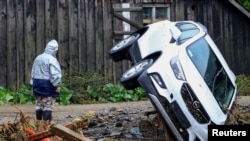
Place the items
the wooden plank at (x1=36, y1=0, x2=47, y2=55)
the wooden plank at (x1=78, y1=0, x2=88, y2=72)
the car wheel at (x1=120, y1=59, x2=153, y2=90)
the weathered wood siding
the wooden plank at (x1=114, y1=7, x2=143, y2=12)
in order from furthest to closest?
the weathered wood siding → the wooden plank at (x1=114, y1=7, x2=143, y2=12) → the wooden plank at (x1=78, y1=0, x2=88, y2=72) → the wooden plank at (x1=36, y1=0, x2=47, y2=55) → the car wheel at (x1=120, y1=59, x2=153, y2=90)

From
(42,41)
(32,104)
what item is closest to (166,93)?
(32,104)

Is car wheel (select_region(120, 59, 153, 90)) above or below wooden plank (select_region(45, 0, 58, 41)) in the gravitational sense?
below

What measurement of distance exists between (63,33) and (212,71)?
959cm

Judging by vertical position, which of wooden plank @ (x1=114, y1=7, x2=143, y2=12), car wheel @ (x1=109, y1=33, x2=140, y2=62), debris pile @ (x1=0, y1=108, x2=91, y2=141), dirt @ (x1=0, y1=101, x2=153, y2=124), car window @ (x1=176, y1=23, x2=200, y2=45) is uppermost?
wooden plank @ (x1=114, y1=7, x2=143, y2=12)

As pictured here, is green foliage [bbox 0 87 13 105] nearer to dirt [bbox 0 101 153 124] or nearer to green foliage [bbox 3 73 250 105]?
green foliage [bbox 3 73 250 105]

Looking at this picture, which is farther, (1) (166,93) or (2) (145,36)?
(2) (145,36)

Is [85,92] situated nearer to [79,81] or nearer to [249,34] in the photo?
[79,81]

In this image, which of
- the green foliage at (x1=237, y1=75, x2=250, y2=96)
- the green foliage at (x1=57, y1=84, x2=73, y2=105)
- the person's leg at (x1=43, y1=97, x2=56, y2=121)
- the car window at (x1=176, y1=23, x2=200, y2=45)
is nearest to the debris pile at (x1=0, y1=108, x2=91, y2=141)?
the car window at (x1=176, y1=23, x2=200, y2=45)

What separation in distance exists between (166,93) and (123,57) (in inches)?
62.3

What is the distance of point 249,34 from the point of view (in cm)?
1941

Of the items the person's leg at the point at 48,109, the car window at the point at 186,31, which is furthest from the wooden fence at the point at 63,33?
the car window at the point at 186,31

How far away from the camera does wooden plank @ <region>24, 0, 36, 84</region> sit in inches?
655

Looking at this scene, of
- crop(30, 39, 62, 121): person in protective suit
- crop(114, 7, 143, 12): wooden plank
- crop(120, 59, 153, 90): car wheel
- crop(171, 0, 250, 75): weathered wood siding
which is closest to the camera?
crop(120, 59, 153, 90): car wheel

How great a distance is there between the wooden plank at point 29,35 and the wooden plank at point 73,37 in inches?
42.1
